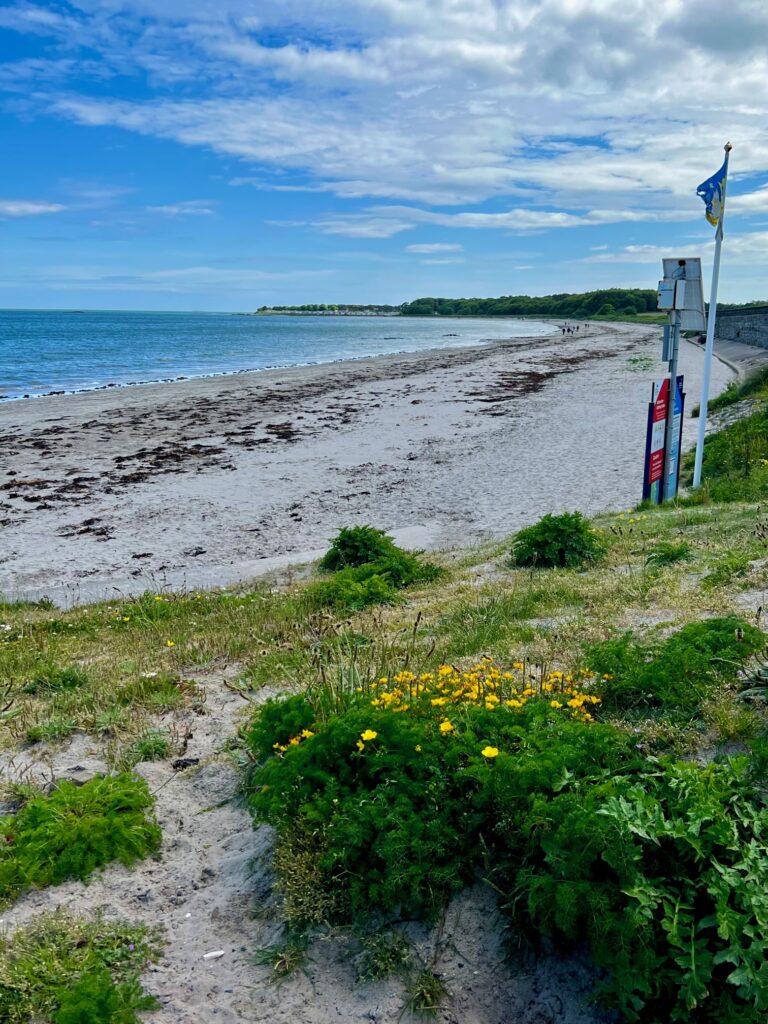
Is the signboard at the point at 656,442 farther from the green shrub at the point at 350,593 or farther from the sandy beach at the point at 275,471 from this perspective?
the green shrub at the point at 350,593

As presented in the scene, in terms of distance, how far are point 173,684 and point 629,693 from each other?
3323 millimetres

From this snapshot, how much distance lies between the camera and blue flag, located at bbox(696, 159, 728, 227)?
36.2 feet

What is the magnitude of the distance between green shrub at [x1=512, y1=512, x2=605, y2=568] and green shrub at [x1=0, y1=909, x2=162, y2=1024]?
567cm

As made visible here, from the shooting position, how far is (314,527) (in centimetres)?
1252

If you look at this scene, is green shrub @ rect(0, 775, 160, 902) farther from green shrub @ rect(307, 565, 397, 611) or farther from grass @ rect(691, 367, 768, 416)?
grass @ rect(691, 367, 768, 416)

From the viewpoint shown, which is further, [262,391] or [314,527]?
[262,391]

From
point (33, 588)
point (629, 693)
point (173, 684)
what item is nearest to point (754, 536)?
point (629, 693)

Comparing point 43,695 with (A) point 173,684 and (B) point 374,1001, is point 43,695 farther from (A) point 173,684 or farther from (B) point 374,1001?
(B) point 374,1001

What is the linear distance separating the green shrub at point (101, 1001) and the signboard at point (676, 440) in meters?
10.4

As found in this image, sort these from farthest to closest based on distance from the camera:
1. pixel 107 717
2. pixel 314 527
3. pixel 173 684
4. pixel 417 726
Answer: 1. pixel 314 527
2. pixel 173 684
3. pixel 107 717
4. pixel 417 726

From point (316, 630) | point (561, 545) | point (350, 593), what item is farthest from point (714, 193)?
point (316, 630)

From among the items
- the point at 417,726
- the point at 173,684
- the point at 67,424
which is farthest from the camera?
the point at 67,424

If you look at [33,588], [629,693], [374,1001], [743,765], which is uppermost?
[743,765]

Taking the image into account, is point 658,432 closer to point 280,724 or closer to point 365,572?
point 365,572
